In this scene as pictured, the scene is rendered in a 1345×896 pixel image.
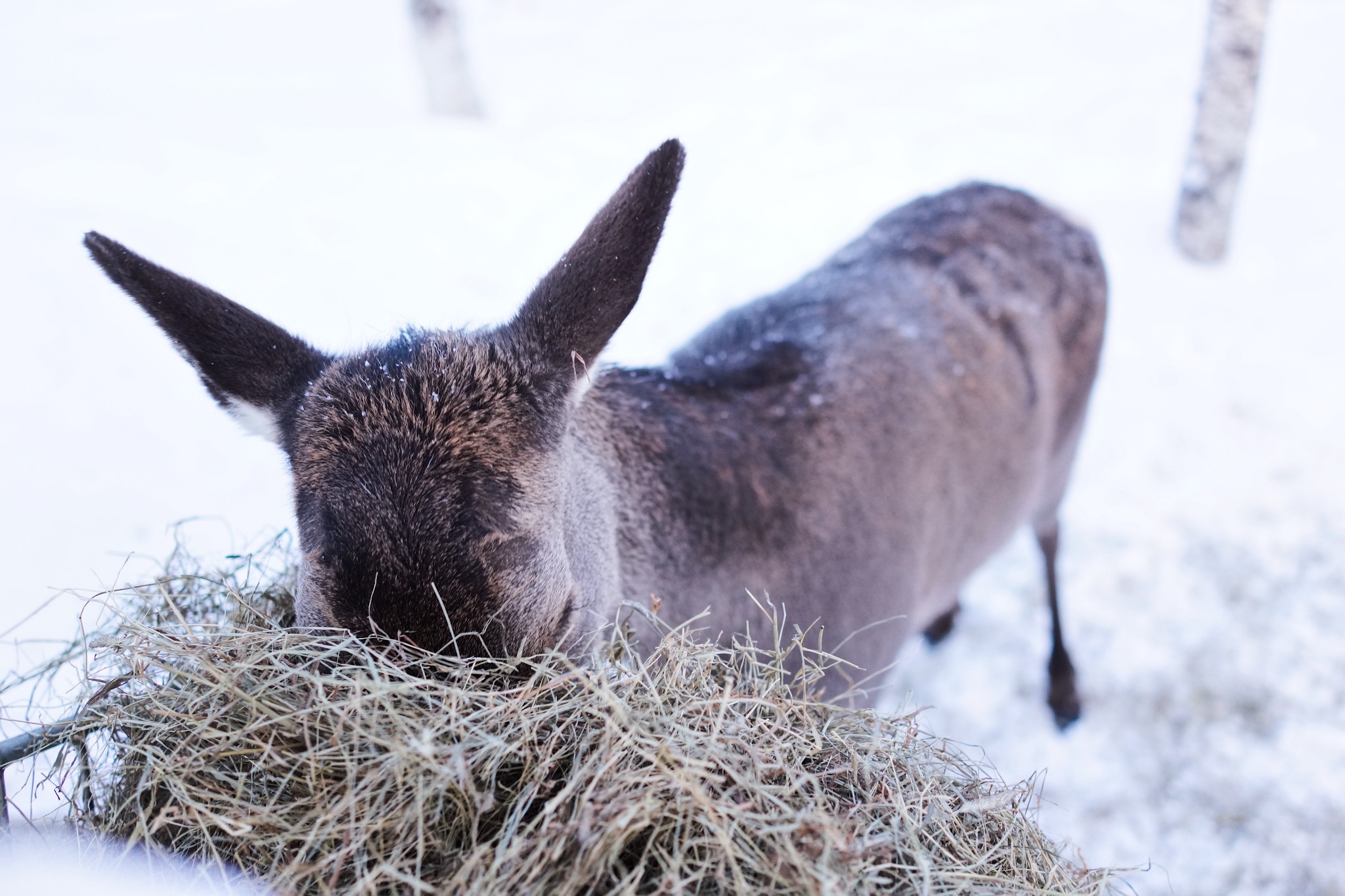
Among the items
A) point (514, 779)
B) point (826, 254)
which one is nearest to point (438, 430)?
point (514, 779)

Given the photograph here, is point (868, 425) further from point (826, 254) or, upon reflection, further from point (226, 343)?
point (826, 254)

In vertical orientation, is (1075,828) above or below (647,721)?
below

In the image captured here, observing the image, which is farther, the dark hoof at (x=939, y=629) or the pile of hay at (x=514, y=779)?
the dark hoof at (x=939, y=629)

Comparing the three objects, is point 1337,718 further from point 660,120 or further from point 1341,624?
point 660,120

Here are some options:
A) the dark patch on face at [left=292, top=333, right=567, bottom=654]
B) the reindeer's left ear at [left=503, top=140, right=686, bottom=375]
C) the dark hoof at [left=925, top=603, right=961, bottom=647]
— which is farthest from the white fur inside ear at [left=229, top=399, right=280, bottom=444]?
the dark hoof at [left=925, top=603, right=961, bottom=647]

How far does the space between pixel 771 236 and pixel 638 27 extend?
791 centimetres

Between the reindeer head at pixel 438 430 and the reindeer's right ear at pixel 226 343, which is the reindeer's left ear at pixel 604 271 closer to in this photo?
the reindeer head at pixel 438 430

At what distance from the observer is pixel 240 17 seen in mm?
12133

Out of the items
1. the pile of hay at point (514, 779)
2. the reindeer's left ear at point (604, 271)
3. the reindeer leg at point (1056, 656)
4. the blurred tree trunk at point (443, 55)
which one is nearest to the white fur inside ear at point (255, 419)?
the pile of hay at point (514, 779)

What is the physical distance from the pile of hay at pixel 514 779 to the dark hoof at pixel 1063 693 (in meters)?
2.98

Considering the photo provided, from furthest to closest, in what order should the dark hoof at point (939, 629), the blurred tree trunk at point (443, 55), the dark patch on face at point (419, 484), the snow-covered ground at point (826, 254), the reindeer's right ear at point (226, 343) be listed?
the blurred tree trunk at point (443, 55), the dark hoof at point (939, 629), the snow-covered ground at point (826, 254), the reindeer's right ear at point (226, 343), the dark patch on face at point (419, 484)

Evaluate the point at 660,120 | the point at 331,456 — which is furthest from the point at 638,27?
the point at 331,456

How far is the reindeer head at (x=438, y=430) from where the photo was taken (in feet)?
5.37

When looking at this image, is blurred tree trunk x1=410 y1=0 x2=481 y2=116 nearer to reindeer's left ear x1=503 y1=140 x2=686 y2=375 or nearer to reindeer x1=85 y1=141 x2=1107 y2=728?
reindeer x1=85 y1=141 x2=1107 y2=728
